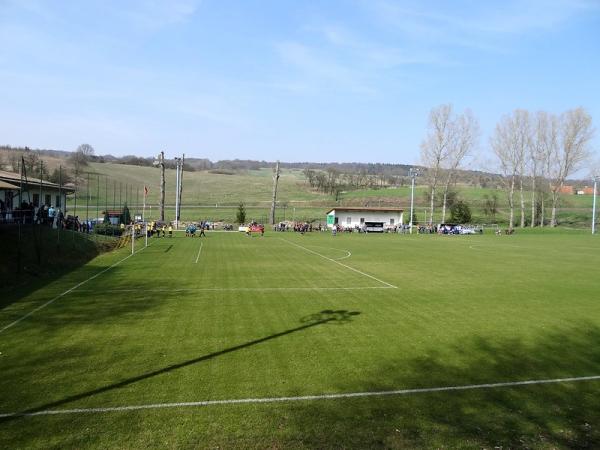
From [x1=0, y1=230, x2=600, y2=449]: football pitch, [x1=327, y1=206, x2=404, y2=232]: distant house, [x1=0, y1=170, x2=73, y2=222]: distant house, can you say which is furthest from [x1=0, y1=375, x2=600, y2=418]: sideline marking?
Result: [x1=327, y1=206, x2=404, y2=232]: distant house

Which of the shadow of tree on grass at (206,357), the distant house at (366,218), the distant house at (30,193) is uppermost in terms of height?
the distant house at (30,193)

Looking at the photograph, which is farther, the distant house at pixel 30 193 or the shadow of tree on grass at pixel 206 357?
the distant house at pixel 30 193

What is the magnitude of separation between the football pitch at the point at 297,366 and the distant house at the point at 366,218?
53516 millimetres

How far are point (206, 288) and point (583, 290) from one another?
13960mm

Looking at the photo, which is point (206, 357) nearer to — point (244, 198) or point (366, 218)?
point (366, 218)

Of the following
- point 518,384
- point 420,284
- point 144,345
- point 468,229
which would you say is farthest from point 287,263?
point 468,229

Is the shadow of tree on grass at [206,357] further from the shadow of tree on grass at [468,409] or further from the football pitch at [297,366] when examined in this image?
the shadow of tree on grass at [468,409]

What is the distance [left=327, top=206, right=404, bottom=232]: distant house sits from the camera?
237 feet

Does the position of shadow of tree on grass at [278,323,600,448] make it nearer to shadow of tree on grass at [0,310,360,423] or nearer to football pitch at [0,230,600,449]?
football pitch at [0,230,600,449]

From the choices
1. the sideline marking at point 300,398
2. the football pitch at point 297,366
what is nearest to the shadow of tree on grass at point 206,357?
Result: the football pitch at point 297,366

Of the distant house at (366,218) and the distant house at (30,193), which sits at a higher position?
the distant house at (30,193)

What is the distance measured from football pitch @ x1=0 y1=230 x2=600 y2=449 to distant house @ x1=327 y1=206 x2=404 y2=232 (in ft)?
176

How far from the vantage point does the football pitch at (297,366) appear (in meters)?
6.38

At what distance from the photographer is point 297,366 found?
353 inches
